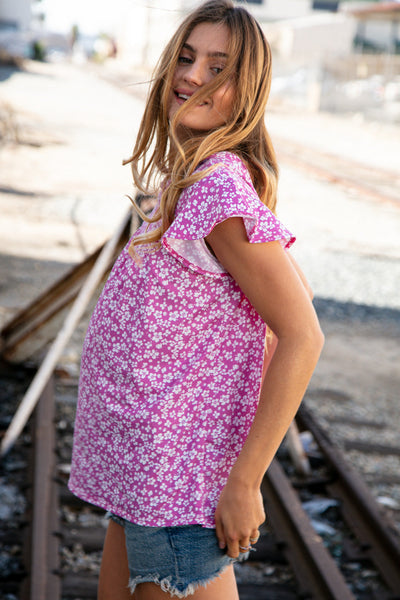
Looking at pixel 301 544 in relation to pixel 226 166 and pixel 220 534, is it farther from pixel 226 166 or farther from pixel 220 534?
pixel 226 166

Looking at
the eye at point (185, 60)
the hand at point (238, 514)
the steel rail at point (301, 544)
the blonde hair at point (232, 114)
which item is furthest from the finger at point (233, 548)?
the steel rail at point (301, 544)

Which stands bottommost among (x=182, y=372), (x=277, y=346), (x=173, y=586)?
(x=173, y=586)

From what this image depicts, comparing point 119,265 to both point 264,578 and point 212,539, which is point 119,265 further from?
point 264,578

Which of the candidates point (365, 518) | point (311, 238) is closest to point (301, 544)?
point (365, 518)

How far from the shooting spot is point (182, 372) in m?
1.56

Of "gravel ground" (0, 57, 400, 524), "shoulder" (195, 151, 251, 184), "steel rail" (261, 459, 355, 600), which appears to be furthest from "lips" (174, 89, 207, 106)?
"gravel ground" (0, 57, 400, 524)

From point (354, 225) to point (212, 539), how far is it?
10.1m

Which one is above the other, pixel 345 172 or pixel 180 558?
pixel 180 558

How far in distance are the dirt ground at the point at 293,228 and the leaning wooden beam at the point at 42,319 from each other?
1.25 metres

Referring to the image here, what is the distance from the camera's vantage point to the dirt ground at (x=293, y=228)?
667 centimetres

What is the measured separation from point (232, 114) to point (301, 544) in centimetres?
235

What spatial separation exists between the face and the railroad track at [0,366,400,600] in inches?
76.9

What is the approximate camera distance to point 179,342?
1.56 metres

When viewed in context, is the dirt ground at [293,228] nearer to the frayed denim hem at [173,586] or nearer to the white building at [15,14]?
the frayed denim hem at [173,586]
